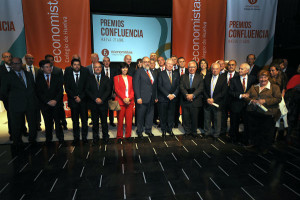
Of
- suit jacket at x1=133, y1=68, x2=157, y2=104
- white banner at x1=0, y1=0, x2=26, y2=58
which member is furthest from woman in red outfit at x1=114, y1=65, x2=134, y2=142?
white banner at x1=0, y1=0, x2=26, y2=58

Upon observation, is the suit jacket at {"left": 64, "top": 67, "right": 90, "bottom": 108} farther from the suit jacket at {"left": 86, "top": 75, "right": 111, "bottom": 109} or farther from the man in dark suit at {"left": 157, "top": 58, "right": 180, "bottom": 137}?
the man in dark suit at {"left": 157, "top": 58, "right": 180, "bottom": 137}

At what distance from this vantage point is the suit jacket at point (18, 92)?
3.40 m

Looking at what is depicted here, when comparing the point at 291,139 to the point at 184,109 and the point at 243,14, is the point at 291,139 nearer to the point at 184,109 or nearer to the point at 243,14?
the point at 184,109

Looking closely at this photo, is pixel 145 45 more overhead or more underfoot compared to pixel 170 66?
more overhead

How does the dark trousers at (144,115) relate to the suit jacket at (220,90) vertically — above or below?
below

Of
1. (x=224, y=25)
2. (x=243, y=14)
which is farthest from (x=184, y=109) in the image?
(x=243, y=14)

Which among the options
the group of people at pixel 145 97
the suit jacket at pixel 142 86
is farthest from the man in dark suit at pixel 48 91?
the suit jacket at pixel 142 86

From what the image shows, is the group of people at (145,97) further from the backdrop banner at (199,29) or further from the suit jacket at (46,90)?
the backdrop banner at (199,29)

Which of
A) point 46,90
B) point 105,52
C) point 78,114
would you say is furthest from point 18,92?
point 105,52

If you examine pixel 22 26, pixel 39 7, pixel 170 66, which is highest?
pixel 39 7

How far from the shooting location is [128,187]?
238 centimetres

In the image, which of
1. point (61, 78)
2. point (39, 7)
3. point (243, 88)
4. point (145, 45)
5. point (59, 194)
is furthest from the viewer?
point (145, 45)

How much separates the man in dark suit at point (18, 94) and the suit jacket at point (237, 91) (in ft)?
12.1

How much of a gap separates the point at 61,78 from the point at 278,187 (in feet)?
12.9
